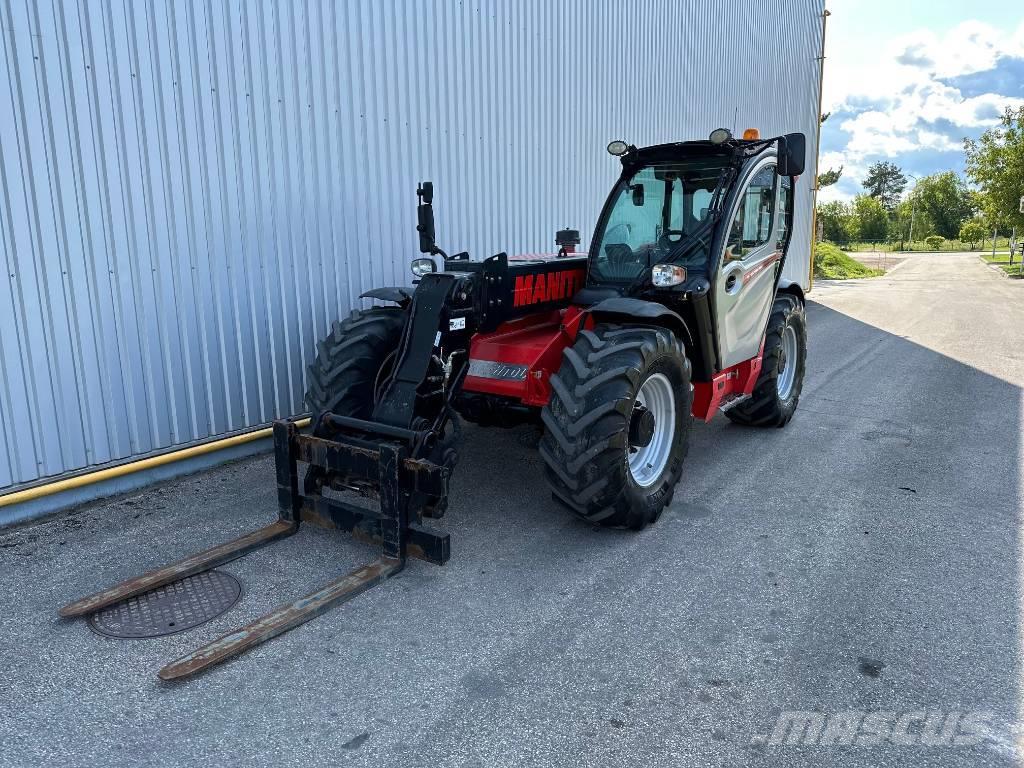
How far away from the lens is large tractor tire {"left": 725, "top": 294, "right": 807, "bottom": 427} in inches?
272

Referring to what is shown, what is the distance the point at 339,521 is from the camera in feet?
14.6

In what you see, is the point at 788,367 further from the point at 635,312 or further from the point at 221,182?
the point at 221,182

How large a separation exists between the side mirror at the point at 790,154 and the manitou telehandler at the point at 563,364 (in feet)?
0.04

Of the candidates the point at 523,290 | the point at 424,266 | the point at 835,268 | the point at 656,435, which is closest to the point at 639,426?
the point at 656,435

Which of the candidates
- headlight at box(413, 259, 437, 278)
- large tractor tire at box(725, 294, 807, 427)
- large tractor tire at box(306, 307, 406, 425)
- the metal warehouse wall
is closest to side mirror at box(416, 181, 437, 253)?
headlight at box(413, 259, 437, 278)

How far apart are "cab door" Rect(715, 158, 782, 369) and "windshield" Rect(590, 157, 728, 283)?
0.83ft

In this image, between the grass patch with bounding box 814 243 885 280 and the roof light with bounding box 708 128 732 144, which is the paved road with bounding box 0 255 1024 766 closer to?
the roof light with bounding box 708 128 732 144

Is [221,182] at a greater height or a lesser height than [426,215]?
greater

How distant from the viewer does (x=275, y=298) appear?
6.30 m

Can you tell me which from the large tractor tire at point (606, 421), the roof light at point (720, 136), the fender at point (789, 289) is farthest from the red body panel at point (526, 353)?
the fender at point (789, 289)

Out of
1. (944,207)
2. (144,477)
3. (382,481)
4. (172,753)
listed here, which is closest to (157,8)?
(144,477)

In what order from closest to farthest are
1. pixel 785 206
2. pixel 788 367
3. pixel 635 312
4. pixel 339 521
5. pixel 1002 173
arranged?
pixel 339 521 < pixel 635 312 < pixel 785 206 < pixel 788 367 < pixel 1002 173

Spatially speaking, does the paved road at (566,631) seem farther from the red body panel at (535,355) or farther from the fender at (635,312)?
the fender at (635,312)

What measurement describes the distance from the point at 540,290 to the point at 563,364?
109cm
